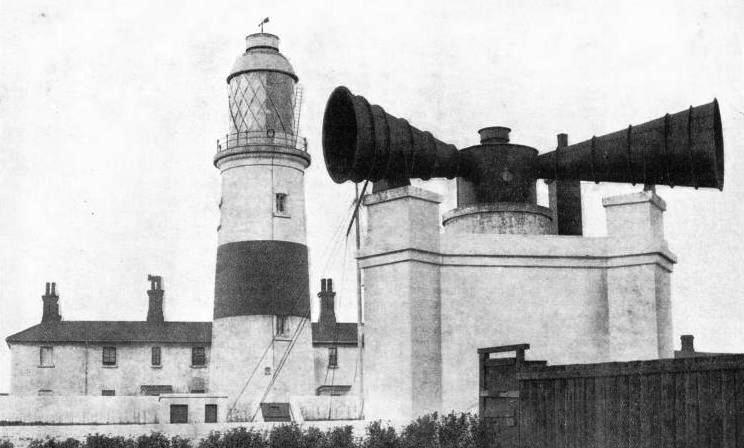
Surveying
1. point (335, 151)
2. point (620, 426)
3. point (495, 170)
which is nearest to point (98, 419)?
point (335, 151)

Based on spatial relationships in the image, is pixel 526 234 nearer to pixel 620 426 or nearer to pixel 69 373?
pixel 620 426

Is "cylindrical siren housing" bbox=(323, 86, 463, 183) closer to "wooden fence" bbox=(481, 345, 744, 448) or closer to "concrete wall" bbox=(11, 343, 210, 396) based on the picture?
"wooden fence" bbox=(481, 345, 744, 448)

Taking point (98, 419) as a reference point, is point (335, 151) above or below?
above

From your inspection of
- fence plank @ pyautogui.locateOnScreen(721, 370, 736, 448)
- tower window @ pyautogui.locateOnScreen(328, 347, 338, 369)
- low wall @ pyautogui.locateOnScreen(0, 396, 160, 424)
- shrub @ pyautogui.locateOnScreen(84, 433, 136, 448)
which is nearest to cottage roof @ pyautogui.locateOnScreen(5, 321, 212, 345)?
tower window @ pyautogui.locateOnScreen(328, 347, 338, 369)

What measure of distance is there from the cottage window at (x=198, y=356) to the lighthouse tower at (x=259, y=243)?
20.3 meters

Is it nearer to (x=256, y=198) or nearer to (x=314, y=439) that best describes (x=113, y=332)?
(x=256, y=198)

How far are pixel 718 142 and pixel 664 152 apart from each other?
4.03 feet

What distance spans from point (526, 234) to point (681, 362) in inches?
354

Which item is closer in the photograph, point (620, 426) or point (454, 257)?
point (620, 426)

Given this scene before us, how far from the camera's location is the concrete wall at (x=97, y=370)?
56469 millimetres

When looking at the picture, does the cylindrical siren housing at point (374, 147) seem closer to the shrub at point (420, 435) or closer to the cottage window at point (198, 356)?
the shrub at point (420, 435)

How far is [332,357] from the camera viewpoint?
5878 centimetres

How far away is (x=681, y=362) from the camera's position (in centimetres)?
1602

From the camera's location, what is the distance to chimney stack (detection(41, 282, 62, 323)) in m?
59.2
